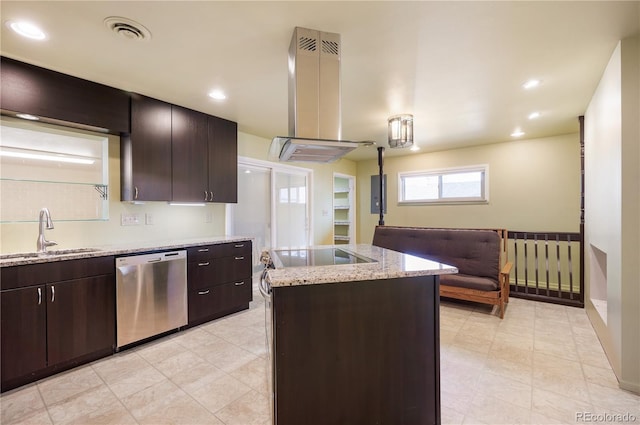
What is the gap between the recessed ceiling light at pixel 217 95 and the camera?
2791 millimetres

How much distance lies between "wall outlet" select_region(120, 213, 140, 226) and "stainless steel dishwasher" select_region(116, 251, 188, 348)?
0.63m

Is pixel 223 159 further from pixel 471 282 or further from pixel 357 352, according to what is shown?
pixel 471 282

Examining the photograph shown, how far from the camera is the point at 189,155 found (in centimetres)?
320

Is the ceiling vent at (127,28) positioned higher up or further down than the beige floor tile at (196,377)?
higher up

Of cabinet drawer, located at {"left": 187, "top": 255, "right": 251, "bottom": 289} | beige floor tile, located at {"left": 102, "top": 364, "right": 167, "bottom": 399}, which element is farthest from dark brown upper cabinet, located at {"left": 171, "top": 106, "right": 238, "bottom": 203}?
beige floor tile, located at {"left": 102, "top": 364, "right": 167, "bottom": 399}

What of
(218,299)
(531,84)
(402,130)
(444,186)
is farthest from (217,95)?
(444,186)

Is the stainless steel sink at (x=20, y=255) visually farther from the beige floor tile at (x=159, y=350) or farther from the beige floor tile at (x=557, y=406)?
the beige floor tile at (x=557, y=406)

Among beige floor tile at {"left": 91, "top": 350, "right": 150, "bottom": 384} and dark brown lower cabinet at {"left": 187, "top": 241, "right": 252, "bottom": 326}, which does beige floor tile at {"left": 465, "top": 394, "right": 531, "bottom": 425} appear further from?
dark brown lower cabinet at {"left": 187, "top": 241, "right": 252, "bottom": 326}

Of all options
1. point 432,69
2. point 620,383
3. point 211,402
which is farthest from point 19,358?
point 620,383

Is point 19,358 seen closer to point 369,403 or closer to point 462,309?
point 369,403

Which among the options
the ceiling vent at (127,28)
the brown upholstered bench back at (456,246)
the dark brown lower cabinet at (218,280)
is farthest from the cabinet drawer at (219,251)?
the brown upholstered bench back at (456,246)

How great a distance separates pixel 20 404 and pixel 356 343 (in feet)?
7.30

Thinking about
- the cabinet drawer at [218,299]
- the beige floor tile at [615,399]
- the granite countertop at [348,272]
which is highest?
the granite countertop at [348,272]

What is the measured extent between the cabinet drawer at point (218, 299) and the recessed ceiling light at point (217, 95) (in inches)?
79.4
